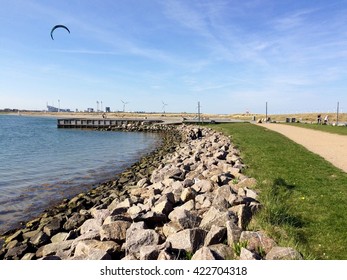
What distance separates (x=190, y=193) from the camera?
9.91m

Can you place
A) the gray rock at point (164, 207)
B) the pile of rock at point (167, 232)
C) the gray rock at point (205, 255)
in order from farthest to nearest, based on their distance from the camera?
1. the gray rock at point (164, 207)
2. the pile of rock at point (167, 232)
3. the gray rock at point (205, 255)

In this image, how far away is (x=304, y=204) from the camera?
861cm

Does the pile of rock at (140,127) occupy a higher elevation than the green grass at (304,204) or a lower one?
lower

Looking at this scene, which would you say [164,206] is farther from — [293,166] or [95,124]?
[95,124]

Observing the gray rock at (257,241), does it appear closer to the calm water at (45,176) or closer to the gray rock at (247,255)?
the gray rock at (247,255)

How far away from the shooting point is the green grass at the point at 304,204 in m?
6.33

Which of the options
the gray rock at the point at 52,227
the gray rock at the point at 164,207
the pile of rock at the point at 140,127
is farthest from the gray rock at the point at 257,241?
the pile of rock at the point at 140,127

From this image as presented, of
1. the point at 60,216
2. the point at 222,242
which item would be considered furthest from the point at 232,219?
the point at 60,216

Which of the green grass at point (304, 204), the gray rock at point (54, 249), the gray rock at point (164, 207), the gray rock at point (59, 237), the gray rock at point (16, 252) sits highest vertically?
the green grass at point (304, 204)

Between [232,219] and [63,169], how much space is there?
1738 centimetres

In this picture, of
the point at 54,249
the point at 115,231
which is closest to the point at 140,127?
the point at 54,249

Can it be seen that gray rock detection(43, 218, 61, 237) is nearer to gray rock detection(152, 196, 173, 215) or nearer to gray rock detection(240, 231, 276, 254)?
gray rock detection(152, 196, 173, 215)

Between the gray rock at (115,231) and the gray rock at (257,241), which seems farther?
the gray rock at (115,231)

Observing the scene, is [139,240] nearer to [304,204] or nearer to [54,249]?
[54,249]
